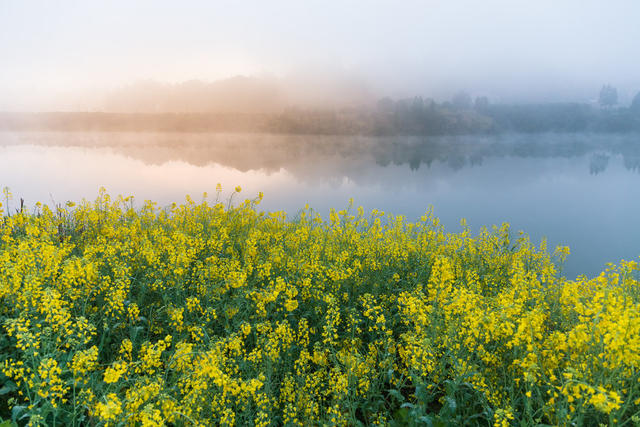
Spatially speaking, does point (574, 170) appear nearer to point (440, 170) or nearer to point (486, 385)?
point (440, 170)

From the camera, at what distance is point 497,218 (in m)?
21.9

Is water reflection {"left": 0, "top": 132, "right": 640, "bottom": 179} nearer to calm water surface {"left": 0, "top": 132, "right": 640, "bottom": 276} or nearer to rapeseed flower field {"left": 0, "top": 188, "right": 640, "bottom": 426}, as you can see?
calm water surface {"left": 0, "top": 132, "right": 640, "bottom": 276}

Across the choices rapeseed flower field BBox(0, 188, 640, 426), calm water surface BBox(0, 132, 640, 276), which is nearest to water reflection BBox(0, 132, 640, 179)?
calm water surface BBox(0, 132, 640, 276)

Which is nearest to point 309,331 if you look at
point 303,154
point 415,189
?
point 415,189

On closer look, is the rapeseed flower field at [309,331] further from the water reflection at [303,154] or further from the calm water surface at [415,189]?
the water reflection at [303,154]

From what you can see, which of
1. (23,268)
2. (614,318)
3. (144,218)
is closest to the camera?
(614,318)

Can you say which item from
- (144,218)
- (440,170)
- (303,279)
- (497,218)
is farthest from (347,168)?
(303,279)

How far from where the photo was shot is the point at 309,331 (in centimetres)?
483

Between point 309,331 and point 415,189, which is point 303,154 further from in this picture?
point 309,331

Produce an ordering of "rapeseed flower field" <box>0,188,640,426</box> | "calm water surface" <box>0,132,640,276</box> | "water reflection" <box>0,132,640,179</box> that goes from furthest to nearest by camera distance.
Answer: "water reflection" <box>0,132,640,179</box> < "calm water surface" <box>0,132,640,276</box> < "rapeseed flower field" <box>0,188,640,426</box>

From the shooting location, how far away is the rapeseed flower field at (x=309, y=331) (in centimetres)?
309

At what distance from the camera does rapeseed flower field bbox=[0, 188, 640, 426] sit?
10.1 feet

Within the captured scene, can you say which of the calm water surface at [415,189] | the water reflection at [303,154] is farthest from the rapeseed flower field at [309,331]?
the water reflection at [303,154]

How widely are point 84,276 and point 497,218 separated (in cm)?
2175
